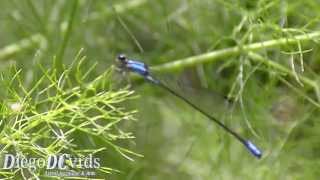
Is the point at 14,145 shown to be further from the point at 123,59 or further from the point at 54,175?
the point at 123,59

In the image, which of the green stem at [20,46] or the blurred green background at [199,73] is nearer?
the blurred green background at [199,73]

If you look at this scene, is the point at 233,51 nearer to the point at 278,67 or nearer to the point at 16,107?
the point at 278,67

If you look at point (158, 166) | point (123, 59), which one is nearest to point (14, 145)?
point (123, 59)
